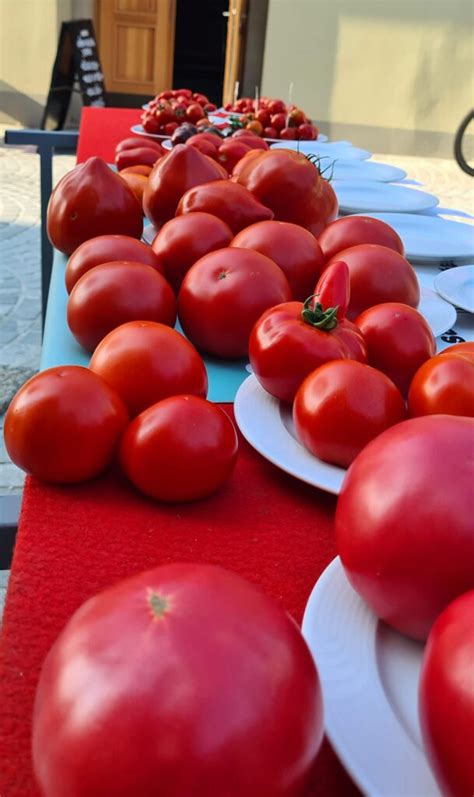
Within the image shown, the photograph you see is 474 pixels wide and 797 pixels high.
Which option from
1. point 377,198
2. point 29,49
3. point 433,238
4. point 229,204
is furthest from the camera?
point 29,49

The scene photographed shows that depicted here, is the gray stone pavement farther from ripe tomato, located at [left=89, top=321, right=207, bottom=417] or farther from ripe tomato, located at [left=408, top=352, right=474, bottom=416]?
ripe tomato, located at [left=408, top=352, right=474, bottom=416]

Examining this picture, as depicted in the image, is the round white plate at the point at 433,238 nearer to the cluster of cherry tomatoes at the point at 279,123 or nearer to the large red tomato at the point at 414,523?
the large red tomato at the point at 414,523

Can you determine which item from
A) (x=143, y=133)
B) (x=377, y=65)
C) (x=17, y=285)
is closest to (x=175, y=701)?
(x=143, y=133)

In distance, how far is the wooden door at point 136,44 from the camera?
766 centimetres

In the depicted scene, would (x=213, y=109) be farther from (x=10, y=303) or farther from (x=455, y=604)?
(x=455, y=604)

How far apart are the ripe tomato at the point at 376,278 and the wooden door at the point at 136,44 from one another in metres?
7.64

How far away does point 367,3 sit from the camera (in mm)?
6617

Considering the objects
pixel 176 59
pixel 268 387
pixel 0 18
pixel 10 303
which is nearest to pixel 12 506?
pixel 268 387

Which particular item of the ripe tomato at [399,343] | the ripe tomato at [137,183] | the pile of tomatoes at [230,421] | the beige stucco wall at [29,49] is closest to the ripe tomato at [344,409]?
the pile of tomatoes at [230,421]

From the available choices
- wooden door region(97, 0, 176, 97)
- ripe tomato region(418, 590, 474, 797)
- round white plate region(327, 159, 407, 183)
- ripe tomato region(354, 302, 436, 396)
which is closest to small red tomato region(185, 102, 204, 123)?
round white plate region(327, 159, 407, 183)

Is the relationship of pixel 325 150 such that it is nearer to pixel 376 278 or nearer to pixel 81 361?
pixel 376 278

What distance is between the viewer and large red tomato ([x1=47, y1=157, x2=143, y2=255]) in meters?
1.19

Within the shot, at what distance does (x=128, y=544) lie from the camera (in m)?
0.62

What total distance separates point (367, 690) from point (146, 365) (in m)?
0.39
